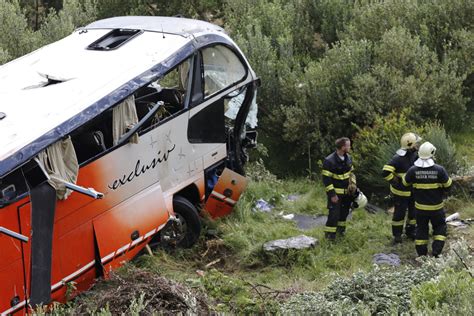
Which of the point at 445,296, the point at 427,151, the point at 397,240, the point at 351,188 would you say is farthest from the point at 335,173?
the point at 445,296

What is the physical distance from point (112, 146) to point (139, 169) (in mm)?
470

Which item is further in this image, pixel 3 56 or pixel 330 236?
pixel 3 56

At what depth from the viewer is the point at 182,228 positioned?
9.66 meters

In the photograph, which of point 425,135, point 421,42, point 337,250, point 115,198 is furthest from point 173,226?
point 421,42

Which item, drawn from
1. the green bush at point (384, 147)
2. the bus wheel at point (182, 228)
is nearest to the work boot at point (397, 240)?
the green bush at point (384, 147)

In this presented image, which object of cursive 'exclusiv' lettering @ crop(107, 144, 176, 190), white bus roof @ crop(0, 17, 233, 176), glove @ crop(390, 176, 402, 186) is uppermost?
white bus roof @ crop(0, 17, 233, 176)

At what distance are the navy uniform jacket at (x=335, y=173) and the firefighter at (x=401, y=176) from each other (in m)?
0.47

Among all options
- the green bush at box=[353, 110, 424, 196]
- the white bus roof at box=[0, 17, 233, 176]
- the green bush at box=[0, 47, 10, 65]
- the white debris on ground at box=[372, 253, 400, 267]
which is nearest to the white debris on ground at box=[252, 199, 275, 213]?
the green bush at box=[353, 110, 424, 196]

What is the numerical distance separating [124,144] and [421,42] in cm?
773

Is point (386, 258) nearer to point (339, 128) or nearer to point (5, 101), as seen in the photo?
point (339, 128)

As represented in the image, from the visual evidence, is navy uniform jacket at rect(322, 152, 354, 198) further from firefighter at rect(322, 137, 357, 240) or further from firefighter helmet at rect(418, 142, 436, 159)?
firefighter helmet at rect(418, 142, 436, 159)

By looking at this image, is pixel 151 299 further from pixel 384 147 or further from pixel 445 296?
pixel 384 147

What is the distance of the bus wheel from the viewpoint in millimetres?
9500

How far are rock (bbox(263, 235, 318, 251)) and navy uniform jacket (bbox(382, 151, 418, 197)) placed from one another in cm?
120
